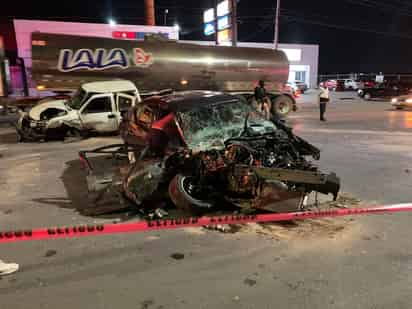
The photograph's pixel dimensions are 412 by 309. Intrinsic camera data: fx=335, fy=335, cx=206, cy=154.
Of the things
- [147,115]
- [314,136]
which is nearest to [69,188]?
[147,115]

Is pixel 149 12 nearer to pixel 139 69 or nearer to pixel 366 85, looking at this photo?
pixel 139 69

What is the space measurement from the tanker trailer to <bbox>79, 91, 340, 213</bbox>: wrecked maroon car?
9.42m

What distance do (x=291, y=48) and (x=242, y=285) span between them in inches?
1549

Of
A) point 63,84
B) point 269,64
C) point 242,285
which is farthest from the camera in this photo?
point 269,64

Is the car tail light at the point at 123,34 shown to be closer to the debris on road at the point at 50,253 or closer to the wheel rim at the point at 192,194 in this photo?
the wheel rim at the point at 192,194

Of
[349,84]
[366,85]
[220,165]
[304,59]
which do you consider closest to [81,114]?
[220,165]

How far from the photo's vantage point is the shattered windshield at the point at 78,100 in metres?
10.2

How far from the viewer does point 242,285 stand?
307cm

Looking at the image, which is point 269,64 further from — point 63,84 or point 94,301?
point 94,301

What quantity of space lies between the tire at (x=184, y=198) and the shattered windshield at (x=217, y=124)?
1.67 ft

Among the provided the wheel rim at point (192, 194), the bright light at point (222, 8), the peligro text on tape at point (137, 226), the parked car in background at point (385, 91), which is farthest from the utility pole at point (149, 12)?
the peligro text on tape at point (137, 226)

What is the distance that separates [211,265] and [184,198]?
105 centimetres

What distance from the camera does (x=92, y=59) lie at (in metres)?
13.4

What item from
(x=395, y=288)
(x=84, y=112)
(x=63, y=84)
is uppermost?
(x=63, y=84)
